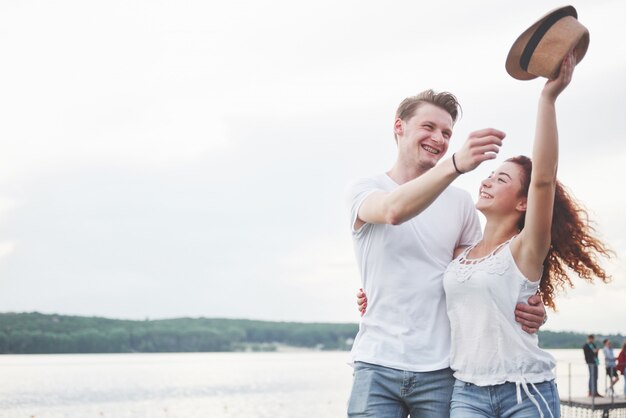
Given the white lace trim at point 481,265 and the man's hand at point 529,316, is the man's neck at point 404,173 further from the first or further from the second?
the man's hand at point 529,316

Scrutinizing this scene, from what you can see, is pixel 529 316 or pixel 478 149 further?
pixel 529 316

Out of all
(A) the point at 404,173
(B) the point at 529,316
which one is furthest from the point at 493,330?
(A) the point at 404,173

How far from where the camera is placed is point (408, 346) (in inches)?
132

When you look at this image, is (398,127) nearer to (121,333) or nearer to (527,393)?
(527,393)

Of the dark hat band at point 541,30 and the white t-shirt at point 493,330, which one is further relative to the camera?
the white t-shirt at point 493,330

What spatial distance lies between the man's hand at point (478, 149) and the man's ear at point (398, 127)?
0.94 meters

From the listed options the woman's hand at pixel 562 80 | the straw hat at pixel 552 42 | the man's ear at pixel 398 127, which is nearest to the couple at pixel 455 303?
the man's ear at pixel 398 127

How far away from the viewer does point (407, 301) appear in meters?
3.41

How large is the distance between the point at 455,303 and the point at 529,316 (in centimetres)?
31

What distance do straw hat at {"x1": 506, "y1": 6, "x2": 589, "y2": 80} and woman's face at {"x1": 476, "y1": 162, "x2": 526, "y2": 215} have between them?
0.70 meters

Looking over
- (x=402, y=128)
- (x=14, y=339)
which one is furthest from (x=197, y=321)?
(x=402, y=128)

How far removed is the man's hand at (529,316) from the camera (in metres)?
3.34

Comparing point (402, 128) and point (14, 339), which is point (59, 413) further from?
point (14, 339)

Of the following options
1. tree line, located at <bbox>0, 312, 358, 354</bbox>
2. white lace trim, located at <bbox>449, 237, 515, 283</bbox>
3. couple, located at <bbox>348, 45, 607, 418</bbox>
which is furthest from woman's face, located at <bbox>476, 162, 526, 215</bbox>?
tree line, located at <bbox>0, 312, 358, 354</bbox>
